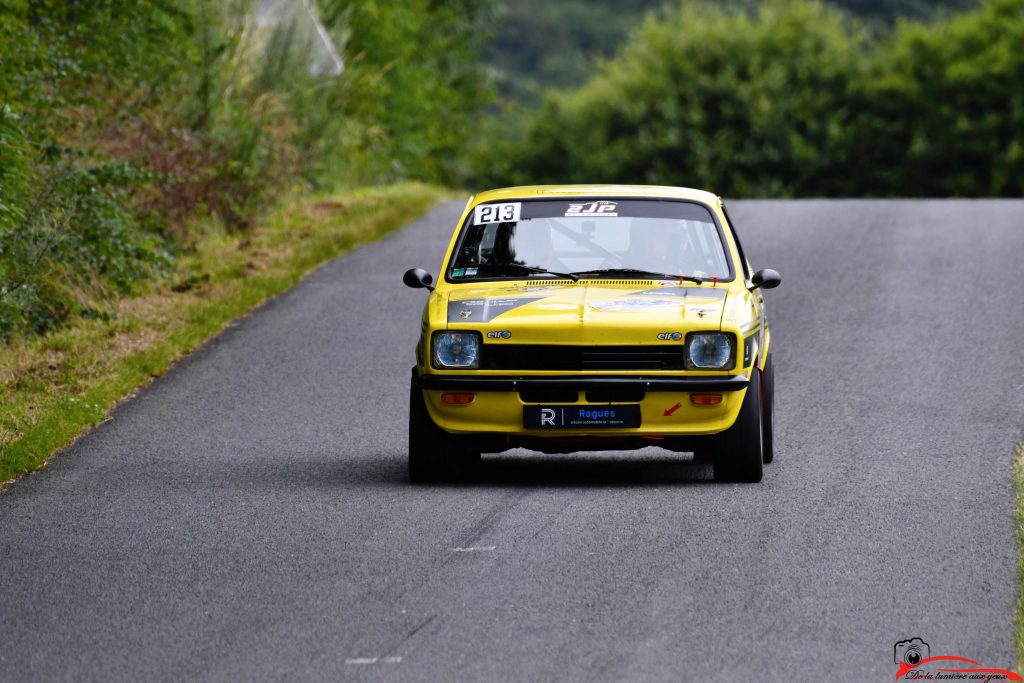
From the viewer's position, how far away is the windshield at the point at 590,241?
1012cm

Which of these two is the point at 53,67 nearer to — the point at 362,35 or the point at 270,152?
the point at 270,152

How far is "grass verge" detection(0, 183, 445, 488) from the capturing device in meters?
11.8

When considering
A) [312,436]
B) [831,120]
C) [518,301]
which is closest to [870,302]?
[312,436]

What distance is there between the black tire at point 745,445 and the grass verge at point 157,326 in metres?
4.14

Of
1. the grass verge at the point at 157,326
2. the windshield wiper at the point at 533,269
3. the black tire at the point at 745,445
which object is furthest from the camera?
the grass verge at the point at 157,326

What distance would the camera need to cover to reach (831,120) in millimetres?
45312

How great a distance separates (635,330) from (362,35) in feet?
100.0

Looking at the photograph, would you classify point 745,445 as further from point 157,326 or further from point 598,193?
point 157,326

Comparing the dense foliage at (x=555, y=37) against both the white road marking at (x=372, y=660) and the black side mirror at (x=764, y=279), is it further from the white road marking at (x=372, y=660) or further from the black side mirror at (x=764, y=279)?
the white road marking at (x=372, y=660)

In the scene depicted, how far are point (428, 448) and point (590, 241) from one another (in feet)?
5.15

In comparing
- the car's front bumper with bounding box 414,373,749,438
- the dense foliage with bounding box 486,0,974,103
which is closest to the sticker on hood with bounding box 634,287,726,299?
the car's front bumper with bounding box 414,373,749,438

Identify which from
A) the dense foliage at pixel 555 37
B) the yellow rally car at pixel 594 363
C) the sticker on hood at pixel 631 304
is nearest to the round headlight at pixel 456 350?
the yellow rally car at pixel 594 363

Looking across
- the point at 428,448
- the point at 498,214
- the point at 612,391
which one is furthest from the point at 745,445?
the point at 498,214

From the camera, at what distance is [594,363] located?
365 inches
